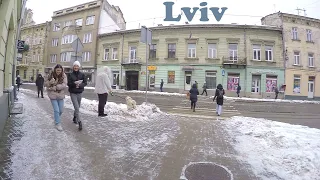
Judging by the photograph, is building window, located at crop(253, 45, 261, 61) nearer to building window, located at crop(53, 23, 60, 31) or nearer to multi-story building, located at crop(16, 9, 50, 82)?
building window, located at crop(53, 23, 60, 31)

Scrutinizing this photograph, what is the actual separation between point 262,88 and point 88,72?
85.6 ft

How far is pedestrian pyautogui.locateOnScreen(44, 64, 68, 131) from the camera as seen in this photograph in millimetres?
5922

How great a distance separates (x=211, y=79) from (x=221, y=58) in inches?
113

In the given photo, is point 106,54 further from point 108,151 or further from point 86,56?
point 108,151

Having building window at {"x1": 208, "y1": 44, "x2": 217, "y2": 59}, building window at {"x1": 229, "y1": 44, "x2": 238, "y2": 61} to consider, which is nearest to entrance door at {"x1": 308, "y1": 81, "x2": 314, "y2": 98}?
building window at {"x1": 229, "y1": 44, "x2": 238, "y2": 61}

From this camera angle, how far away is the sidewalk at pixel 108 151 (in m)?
4.04

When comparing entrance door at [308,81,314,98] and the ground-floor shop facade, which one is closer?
the ground-floor shop facade

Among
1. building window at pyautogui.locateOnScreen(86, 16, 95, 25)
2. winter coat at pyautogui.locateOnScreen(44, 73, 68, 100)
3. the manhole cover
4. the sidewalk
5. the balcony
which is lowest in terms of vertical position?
the manhole cover

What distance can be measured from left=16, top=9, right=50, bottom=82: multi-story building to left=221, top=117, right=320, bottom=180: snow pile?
50229mm

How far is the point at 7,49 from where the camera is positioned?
8594 mm

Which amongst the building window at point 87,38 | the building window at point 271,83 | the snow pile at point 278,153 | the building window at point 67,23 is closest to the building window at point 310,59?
the building window at point 271,83

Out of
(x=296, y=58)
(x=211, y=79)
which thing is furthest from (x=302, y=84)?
(x=211, y=79)

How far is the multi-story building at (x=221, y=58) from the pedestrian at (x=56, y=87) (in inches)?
1055

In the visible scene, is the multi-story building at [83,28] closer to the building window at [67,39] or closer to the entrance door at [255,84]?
the building window at [67,39]
